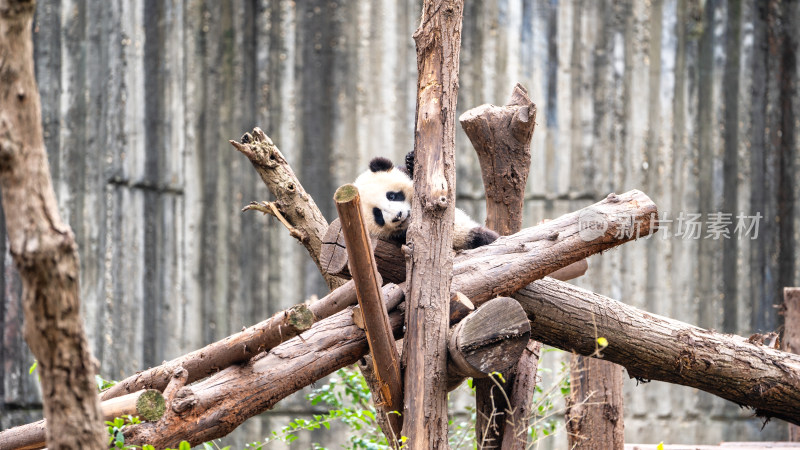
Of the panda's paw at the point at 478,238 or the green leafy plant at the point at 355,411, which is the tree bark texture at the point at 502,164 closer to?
the panda's paw at the point at 478,238

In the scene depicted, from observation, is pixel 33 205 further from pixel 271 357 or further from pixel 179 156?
pixel 179 156

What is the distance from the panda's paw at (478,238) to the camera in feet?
12.3

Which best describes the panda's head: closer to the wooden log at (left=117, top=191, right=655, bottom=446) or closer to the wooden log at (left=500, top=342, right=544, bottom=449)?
the wooden log at (left=117, top=191, right=655, bottom=446)

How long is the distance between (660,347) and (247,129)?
3.86 metres

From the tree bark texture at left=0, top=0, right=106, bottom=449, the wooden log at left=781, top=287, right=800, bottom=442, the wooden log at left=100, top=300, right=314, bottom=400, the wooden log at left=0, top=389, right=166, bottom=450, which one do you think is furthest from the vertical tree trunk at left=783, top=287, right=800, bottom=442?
the tree bark texture at left=0, top=0, right=106, bottom=449

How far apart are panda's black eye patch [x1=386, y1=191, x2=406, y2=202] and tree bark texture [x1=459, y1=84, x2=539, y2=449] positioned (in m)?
0.53

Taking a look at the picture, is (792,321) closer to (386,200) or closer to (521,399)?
(521,399)

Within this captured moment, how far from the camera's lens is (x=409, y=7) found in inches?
249

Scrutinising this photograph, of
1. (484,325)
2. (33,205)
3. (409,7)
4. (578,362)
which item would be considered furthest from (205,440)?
(409,7)

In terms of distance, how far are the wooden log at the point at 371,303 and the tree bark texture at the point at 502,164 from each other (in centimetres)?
82


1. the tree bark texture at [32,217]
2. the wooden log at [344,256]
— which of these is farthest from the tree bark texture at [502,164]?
the tree bark texture at [32,217]

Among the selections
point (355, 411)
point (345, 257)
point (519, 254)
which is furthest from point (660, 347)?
point (355, 411)

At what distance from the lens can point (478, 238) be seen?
12.4 feet

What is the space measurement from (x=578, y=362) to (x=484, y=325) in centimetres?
162
